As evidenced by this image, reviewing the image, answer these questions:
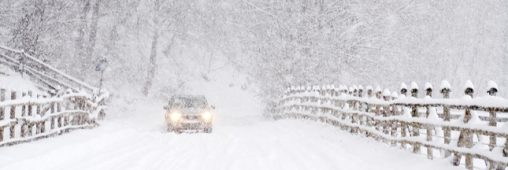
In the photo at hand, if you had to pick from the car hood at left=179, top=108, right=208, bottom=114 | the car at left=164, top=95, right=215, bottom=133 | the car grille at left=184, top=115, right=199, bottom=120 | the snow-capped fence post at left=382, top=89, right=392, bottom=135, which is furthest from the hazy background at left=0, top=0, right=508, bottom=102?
the snow-capped fence post at left=382, top=89, right=392, bottom=135

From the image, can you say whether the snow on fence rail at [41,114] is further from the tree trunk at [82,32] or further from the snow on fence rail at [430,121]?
the tree trunk at [82,32]

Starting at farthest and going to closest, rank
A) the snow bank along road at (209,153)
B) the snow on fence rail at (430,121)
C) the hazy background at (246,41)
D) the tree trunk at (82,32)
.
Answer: the tree trunk at (82,32) → the hazy background at (246,41) → the snow bank along road at (209,153) → the snow on fence rail at (430,121)

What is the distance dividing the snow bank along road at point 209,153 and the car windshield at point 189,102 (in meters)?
4.25

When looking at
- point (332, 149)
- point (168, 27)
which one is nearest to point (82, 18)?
point (168, 27)

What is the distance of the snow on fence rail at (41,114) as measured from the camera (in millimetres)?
12836

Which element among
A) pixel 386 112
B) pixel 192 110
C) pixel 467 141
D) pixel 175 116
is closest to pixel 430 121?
pixel 467 141

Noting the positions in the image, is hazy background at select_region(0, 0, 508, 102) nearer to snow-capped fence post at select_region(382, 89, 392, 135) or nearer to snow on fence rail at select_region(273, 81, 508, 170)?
snow on fence rail at select_region(273, 81, 508, 170)

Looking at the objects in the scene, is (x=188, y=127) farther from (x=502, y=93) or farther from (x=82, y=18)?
(x=502, y=93)

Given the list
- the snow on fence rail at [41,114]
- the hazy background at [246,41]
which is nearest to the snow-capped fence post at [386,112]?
the snow on fence rail at [41,114]

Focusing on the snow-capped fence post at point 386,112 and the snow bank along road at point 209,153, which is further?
the snow-capped fence post at point 386,112

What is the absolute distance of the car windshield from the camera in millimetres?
22953

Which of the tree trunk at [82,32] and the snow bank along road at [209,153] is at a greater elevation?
the tree trunk at [82,32]

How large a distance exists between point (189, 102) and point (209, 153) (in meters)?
9.31

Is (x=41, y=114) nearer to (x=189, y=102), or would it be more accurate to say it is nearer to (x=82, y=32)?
(x=189, y=102)
